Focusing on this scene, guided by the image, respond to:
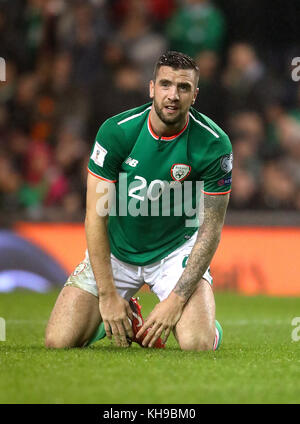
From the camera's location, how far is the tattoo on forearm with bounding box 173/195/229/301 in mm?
5020

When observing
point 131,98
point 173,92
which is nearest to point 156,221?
point 173,92

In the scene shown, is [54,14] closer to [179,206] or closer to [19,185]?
[19,185]

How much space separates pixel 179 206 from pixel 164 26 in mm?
6752

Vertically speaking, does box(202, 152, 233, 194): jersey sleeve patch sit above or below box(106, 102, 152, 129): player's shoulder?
below

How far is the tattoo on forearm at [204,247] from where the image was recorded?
198 inches

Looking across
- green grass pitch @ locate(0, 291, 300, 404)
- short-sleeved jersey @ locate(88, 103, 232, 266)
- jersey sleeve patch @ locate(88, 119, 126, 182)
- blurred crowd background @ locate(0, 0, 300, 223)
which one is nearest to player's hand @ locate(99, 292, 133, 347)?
green grass pitch @ locate(0, 291, 300, 404)

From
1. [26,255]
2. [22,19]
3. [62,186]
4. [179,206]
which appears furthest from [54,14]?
[179,206]

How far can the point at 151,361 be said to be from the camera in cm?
448

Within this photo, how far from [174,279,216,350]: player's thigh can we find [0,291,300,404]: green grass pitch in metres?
0.11

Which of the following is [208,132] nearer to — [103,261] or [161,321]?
[103,261]

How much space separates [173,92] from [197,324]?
1364 mm

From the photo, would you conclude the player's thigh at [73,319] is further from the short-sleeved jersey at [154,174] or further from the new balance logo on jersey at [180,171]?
the new balance logo on jersey at [180,171]

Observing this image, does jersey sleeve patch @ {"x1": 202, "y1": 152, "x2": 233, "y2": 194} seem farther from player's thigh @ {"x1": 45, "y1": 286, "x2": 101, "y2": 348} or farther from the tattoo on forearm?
player's thigh @ {"x1": 45, "y1": 286, "x2": 101, "y2": 348}

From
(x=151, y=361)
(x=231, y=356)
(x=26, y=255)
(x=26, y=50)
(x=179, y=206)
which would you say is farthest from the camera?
(x=26, y=50)
